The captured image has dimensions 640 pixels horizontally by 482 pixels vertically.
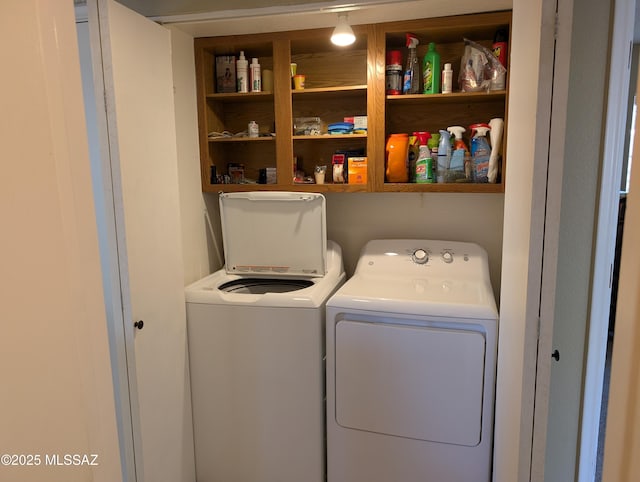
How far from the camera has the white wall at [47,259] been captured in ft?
2.32

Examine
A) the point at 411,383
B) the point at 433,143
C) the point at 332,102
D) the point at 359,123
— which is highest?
the point at 332,102

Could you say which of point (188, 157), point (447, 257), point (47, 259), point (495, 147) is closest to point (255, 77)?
point (188, 157)

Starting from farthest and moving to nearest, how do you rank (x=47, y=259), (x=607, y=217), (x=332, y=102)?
(x=332, y=102) → (x=607, y=217) → (x=47, y=259)

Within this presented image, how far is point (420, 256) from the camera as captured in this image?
226 centimetres

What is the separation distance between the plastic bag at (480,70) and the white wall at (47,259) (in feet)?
5.74

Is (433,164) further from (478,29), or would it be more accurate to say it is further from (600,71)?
(600,71)

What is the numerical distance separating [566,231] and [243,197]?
1.45 meters

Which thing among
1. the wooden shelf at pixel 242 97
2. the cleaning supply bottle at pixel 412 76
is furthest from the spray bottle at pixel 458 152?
the wooden shelf at pixel 242 97

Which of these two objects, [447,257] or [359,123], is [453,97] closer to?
[359,123]

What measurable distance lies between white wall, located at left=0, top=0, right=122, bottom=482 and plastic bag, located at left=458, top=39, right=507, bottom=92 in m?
1.75

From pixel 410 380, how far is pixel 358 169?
102cm

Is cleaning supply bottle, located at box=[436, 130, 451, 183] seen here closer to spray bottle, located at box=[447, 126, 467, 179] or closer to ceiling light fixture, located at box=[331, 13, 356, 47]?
spray bottle, located at box=[447, 126, 467, 179]

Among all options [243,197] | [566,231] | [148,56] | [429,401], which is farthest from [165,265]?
[566,231]

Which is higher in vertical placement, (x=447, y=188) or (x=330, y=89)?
(x=330, y=89)
